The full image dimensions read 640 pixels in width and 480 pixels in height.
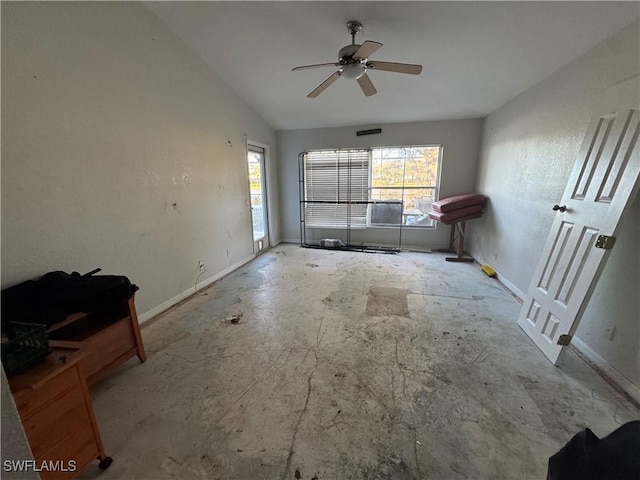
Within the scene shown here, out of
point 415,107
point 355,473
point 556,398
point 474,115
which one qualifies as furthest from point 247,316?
point 474,115

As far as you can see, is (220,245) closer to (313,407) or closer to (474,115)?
(313,407)

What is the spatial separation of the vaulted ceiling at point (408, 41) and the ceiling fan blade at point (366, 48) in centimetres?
43

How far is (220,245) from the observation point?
12.5 ft

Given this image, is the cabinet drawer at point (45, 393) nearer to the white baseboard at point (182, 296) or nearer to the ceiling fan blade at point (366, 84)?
the white baseboard at point (182, 296)

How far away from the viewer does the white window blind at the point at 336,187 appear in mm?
5281

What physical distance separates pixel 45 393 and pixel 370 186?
5045mm

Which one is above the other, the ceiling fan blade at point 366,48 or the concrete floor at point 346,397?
the ceiling fan blade at point 366,48

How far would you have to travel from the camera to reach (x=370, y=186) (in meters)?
5.30

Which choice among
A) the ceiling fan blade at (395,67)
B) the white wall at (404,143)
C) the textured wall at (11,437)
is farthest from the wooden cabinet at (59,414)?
the white wall at (404,143)

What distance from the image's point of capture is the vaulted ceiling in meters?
2.11

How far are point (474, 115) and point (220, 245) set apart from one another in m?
4.62

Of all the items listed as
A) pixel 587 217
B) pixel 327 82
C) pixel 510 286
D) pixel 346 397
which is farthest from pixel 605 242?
pixel 327 82

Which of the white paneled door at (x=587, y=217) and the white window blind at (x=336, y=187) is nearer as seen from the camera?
the white paneled door at (x=587, y=217)

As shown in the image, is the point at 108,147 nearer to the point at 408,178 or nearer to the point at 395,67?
the point at 395,67
